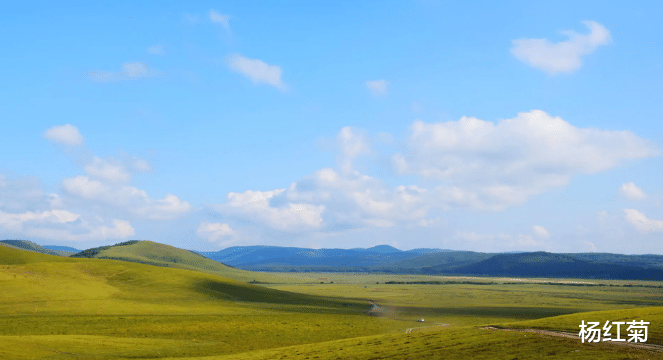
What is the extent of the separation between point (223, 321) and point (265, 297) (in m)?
57.2

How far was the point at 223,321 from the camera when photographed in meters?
105

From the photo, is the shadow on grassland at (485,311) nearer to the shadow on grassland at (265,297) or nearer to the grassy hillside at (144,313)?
the shadow on grassland at (265,297)

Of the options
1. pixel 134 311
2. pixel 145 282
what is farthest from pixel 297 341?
pixel 145 282

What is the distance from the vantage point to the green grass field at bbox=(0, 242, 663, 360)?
49719 millimetres

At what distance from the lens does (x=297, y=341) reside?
84.6m

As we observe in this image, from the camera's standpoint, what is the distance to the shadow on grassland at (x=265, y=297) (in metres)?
149

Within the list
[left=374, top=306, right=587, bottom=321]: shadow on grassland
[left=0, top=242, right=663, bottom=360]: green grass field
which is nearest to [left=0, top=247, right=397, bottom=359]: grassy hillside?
[left=0, top=242, right=663, bottom=360]: green grass field

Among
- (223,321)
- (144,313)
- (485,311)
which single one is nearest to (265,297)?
(144,313)

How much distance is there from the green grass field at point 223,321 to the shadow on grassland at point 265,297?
13.6 inches

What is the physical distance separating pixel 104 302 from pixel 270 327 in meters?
49.5

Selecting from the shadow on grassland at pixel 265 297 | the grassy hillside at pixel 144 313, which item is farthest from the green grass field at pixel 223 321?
the shadow on grassland at pixel 265 297

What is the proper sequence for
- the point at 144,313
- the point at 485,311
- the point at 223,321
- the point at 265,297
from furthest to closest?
the point at 265,297 < the point at 485,311 < the point at 144,313 < the point at 223,321

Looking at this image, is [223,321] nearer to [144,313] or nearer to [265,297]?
[144,313]

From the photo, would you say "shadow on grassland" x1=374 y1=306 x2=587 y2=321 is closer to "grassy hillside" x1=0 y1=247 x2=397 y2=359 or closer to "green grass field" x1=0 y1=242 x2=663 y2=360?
"green grass field" x1=0 y1=242 x2=663 y2=360
